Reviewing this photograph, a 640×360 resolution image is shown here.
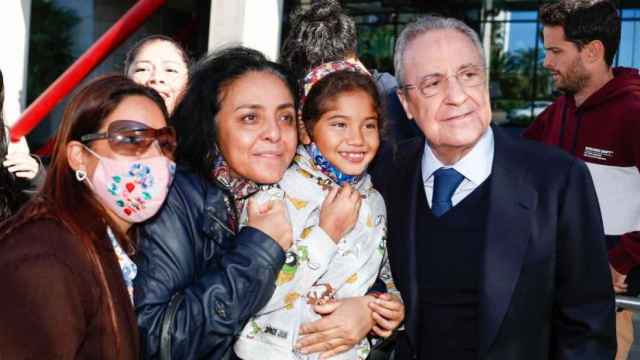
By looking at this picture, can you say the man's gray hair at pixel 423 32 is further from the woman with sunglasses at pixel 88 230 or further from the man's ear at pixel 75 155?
the man's ear at pixel 75 155

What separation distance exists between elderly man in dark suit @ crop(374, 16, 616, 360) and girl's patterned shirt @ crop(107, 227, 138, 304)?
95cm

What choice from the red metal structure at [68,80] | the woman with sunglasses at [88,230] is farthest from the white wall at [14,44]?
the woman with sunglasses at [88,230]

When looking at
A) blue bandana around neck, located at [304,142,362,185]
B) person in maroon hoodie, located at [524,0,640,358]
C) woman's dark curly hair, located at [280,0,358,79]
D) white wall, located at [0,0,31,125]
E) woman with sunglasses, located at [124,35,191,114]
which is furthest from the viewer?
white wall, located at [0,0,31,125]

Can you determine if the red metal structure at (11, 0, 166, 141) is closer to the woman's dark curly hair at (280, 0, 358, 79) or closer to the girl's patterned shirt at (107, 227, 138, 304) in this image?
the woman's dark curly hair at (280, 0, 358, 79)

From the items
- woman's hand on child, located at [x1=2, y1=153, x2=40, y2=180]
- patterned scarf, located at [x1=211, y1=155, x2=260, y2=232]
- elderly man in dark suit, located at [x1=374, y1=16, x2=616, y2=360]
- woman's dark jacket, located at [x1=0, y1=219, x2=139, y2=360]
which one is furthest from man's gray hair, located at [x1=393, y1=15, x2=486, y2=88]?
woman's hand on child, located at [x1=2, y1=153, x2=40, y2=180]

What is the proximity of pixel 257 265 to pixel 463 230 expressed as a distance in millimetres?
792

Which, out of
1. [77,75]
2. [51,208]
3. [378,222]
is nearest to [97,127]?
[51,208]

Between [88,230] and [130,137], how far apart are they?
1.05 ft

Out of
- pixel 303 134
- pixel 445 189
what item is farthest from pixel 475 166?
pixel 303 134

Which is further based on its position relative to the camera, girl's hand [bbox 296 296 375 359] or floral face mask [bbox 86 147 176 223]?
girl's hand [bbox 296 296 375 359]

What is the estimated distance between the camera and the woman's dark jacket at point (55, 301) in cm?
164

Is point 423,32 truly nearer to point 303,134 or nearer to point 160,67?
point 303,134

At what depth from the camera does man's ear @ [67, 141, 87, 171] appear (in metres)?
1.99

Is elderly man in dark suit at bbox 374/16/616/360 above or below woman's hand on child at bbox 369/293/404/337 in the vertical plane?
above
